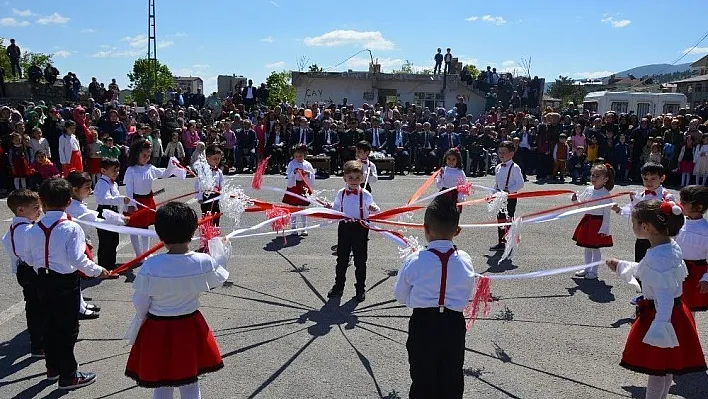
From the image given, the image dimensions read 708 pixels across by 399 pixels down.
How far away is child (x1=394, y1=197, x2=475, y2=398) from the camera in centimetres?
368

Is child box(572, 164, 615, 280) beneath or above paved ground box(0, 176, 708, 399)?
above

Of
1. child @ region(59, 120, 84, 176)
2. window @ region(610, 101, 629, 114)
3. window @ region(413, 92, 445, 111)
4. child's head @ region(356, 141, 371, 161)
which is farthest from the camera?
window @ region(413, 92, 445, 111)

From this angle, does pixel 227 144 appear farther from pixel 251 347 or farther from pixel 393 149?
pixel 251 347

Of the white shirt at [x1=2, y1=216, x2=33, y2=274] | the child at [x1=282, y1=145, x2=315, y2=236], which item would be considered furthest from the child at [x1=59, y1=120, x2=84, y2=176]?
the white shirt at [x1=2, y1=216, x2=33, y2=274]

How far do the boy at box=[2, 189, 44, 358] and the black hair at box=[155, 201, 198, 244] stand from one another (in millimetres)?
1613

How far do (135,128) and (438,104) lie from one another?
1861 centimetres

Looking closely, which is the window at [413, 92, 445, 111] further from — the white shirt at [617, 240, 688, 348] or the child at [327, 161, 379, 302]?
the white shirt at [617, 240, 688, 348]

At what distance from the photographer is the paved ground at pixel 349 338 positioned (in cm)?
472

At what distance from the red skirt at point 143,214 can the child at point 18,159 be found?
7039 mm

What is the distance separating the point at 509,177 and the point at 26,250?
6.66m

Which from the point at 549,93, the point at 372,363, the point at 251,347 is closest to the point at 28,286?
the point at 251,347

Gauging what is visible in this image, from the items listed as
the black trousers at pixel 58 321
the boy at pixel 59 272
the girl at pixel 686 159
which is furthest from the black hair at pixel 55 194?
the girl at pixel 686 159

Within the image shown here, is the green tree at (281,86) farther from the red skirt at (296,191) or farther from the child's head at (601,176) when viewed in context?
the child's head at (601,176)

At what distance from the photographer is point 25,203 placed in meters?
4.78
